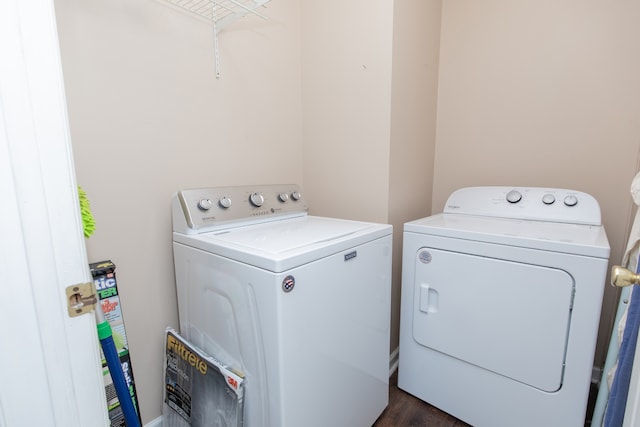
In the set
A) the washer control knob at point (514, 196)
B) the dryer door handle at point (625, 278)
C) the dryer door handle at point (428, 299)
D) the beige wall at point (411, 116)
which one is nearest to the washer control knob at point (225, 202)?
the beige wall at point (411, 116)

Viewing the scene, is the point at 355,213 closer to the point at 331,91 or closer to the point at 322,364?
the point at 331,91

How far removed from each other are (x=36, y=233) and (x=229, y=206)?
801mm

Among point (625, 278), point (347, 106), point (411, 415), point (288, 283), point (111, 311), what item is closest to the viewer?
point (625, 278)

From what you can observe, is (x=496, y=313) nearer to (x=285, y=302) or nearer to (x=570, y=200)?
(x=570, y=200)

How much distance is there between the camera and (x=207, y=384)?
3.71 ft

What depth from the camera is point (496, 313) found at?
4.20 feet

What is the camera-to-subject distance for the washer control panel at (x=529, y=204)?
143 centimetres

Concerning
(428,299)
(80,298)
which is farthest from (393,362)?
(80,298)

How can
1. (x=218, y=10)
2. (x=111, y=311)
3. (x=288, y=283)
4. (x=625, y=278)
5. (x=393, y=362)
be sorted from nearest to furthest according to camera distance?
1. (x=625, y=278)
2. (x=288, y=283)
3. (x=111, y=311)
4. (x=218, y=10)
5. (x=393, y=362)

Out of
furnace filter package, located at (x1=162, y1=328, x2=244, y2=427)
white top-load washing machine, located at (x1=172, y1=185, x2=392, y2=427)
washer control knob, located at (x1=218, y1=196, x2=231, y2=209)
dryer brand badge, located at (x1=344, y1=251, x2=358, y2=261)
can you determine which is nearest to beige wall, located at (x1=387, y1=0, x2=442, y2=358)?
white top-load washing machine, located at (x1=172, y1=185, x2=392, y2=427)

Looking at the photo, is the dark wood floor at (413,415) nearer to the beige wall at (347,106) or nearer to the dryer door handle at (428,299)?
the dryer door handle at (428,299)

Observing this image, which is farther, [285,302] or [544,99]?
[544,99]

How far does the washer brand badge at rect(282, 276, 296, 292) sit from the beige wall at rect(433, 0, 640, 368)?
60.9 inches

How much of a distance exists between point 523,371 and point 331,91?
164 centimetres
